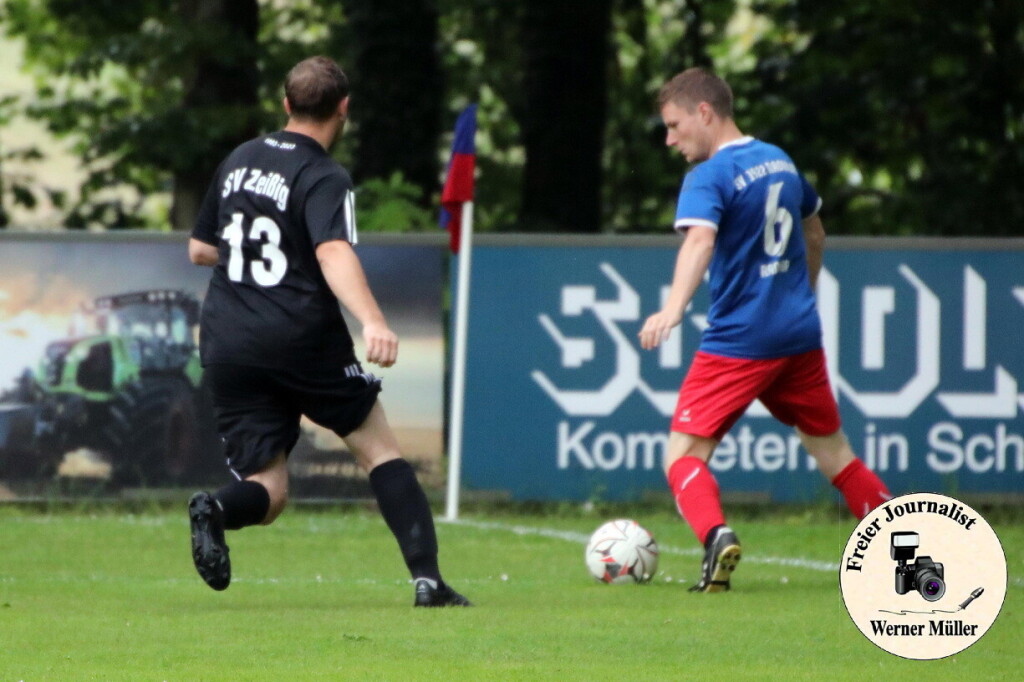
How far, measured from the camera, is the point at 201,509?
6129 mm

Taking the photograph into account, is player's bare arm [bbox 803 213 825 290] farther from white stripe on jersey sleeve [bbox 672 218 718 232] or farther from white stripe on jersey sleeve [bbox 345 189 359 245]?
white stripe on jersey sleeve [bbox 345 189 359 245]

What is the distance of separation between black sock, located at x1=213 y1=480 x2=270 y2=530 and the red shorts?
1.75m

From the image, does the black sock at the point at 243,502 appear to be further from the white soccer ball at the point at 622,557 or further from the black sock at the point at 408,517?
the white soccer ball at the point at 622,557

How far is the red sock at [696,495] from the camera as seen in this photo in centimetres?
706

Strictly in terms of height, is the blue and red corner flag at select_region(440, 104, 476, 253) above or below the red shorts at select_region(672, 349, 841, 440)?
above

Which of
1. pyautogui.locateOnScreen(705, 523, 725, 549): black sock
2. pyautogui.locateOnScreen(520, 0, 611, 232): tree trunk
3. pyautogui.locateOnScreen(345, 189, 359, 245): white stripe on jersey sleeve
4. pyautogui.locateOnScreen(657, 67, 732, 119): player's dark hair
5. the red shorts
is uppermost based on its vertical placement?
pyautogui.locateOnScreen(520, 0, 611, 232): tree trunk

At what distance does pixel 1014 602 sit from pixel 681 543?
289 cm

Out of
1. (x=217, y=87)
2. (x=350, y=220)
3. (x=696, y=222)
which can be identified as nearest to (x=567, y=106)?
(x=217, y=87)

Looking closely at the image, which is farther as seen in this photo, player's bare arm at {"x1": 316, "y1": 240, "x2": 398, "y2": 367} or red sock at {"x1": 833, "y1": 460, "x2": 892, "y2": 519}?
red sock at {"x1": 833, "y1": 460, "x2": 892, "y2": 519}

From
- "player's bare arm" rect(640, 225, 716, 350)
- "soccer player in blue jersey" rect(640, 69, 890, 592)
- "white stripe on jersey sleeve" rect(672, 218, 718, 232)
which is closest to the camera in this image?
"player's bare arm" rect(640, 225, 716, 350)

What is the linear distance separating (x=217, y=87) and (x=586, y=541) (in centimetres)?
1061

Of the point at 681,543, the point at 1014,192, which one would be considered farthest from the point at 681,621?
the point at 1014,192

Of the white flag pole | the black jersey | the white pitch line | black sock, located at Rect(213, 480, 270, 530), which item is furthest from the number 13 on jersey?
the white flag pole

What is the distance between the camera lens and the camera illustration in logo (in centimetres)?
429
